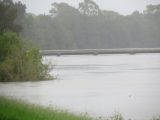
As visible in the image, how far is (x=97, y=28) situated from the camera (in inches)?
4587

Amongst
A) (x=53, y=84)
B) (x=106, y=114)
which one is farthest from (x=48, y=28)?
(x=106, y=114)

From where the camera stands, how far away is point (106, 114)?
1884cm

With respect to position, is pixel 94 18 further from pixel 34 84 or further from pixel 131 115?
pixel 131 115

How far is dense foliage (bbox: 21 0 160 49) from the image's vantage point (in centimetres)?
10388

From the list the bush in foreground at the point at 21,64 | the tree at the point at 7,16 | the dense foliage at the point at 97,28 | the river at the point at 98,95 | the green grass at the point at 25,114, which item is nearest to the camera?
the green grass at the point at 25,114

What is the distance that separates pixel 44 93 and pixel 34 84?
517 centimetres

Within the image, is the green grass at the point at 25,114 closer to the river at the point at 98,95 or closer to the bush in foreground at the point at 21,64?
the river at the point at 98,95

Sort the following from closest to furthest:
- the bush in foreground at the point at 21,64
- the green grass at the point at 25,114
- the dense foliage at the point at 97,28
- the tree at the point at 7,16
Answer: the green grass at the point at 25,114, the bush in foreground at the point at 21,64, the tree at the point at 7,16, the dense foliage at the point at 97,28

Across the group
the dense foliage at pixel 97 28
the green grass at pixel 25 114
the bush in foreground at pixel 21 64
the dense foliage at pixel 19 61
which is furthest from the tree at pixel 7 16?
the dense foliage at pixel 97 28

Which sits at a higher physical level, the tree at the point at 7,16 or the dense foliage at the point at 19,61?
the tree at the point at 7,16

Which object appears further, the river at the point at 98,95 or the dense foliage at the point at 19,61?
the dense foliage at the point at 19,61

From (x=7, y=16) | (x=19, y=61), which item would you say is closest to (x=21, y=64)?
(x=19, y=61)

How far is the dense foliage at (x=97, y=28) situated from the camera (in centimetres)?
10388

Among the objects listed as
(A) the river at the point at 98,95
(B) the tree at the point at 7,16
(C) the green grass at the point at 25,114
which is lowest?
(A) the river at the point at 98,95
